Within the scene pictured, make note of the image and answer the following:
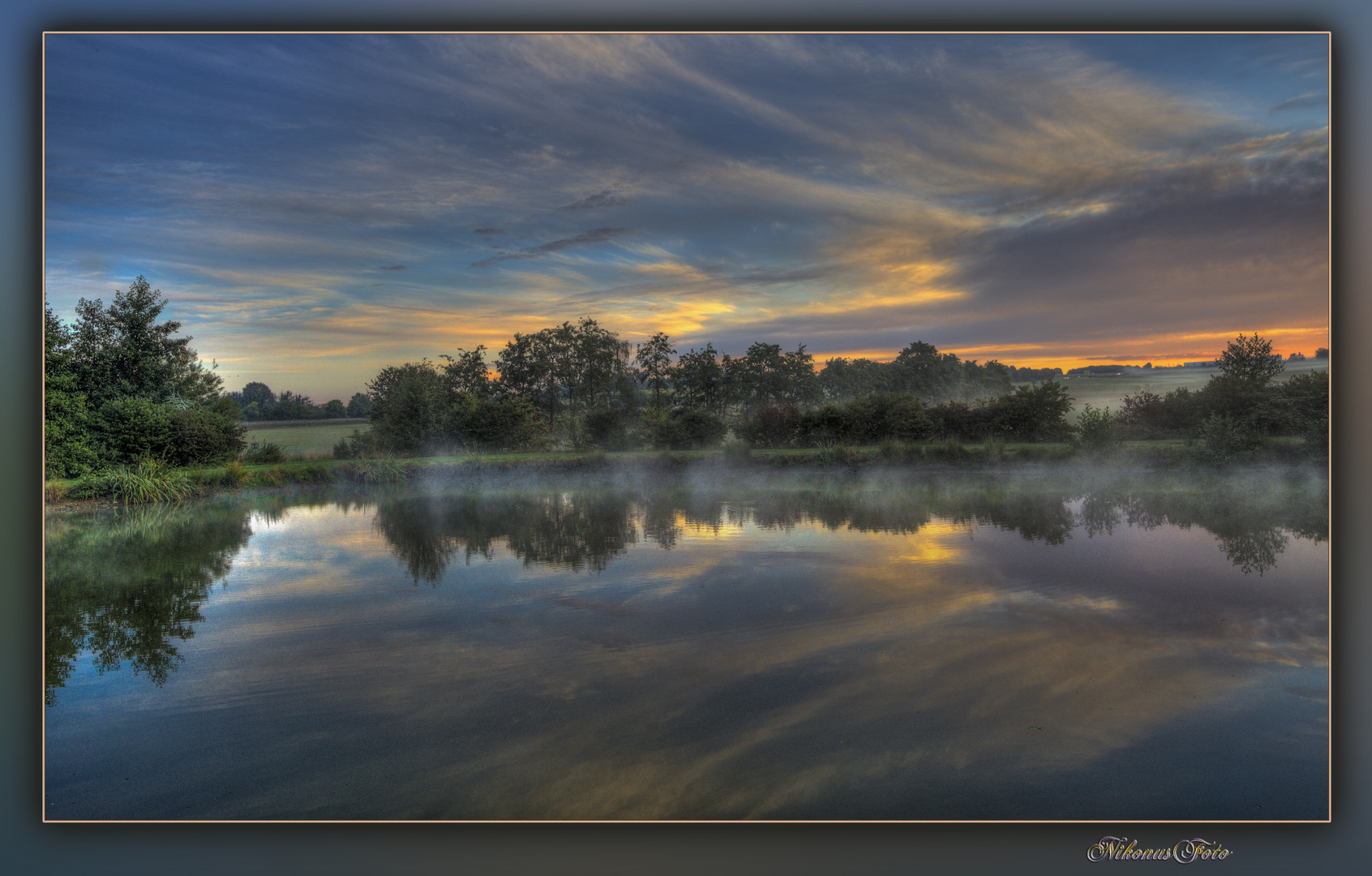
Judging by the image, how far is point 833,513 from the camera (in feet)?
20.1

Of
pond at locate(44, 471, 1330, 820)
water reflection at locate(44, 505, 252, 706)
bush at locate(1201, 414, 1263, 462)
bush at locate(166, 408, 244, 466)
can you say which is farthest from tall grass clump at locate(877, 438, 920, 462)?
bush at locate(166, 408, 244, 466)

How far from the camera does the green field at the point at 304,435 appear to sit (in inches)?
204

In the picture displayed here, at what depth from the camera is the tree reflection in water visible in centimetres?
445

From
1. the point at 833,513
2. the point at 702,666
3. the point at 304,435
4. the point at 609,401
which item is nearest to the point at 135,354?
the point at 304,435

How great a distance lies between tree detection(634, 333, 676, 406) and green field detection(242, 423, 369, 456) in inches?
120

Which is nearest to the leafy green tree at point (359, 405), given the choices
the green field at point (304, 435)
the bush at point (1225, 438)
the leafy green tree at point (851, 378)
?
the green field at point (304, 435)

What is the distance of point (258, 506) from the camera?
5359mm

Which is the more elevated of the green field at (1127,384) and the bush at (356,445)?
the green field at (1127,384)

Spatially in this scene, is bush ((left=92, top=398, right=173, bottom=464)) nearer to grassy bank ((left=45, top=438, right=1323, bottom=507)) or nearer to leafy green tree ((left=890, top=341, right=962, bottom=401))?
grassy bank ((left=45, top=438, right=1323, bottom=507))

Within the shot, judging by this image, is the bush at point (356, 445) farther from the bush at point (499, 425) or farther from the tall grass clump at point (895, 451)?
the tall grass clump at point (895, 451)

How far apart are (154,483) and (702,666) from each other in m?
5.33

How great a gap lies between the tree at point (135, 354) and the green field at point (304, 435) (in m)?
0.49

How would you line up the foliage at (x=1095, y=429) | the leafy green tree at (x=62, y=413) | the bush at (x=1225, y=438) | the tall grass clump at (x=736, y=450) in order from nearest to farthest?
the leafy green tree at (x=62, y=413), the bush at (x=1225, y=438), the foliage at (x=1095, y=429), the tall grass clump at (x=736, y=450)

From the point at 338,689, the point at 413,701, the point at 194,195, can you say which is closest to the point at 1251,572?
the point at 413,701
